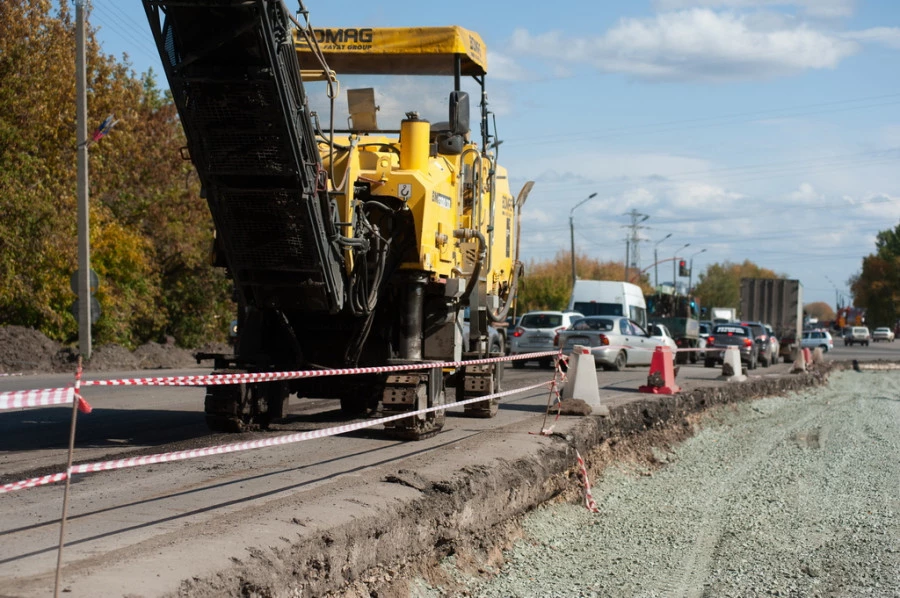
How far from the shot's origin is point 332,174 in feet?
31.0

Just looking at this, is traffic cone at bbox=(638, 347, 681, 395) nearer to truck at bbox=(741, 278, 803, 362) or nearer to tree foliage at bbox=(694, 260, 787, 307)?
truck at bbox=(741, 278, 803, 362)

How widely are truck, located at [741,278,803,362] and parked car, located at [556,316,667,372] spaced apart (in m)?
19.4

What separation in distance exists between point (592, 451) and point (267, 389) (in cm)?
400

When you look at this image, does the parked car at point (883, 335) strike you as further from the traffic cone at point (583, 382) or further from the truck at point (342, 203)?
the truck at point (342, 203)

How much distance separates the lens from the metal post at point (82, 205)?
2475cm

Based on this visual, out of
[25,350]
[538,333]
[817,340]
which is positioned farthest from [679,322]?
[25,350]

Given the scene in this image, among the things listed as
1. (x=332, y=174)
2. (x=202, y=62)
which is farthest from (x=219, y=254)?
(x=202, y=62)

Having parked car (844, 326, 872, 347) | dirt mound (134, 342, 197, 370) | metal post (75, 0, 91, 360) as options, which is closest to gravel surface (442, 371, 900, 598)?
metal post (75, 0, 91, 360)

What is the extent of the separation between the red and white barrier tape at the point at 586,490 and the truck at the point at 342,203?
1.59m

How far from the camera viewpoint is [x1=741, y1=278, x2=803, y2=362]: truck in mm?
47272

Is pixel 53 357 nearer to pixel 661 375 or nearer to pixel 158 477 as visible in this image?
pixel 661 375

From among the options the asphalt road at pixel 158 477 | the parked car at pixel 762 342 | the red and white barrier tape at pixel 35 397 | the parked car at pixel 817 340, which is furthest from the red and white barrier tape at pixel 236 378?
the parked car at pixel 817 340

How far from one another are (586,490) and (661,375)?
8.39m

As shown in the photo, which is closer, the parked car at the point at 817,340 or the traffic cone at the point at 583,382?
the traffic cone at the point at 583,382
